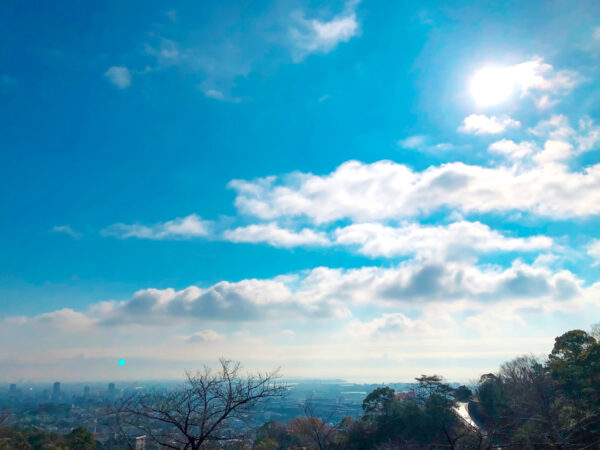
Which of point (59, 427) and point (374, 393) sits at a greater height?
point (374, 393)

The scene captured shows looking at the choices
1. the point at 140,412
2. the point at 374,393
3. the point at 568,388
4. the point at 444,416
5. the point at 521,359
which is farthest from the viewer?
the point at 521,359

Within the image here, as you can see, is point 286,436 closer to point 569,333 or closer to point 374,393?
point 374,393

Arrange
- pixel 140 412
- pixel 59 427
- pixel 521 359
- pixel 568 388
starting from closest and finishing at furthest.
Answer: pixel 140 412, pixel 568 388, pixel 521 359, pixel 59 427

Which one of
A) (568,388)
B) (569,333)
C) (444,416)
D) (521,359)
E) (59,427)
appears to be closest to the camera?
(568,388)

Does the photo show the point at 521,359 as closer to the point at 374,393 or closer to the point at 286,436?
the point at 374,393

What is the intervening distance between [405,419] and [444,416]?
8.84 ft

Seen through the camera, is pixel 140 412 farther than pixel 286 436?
No

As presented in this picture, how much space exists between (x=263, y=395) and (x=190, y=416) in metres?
1.59

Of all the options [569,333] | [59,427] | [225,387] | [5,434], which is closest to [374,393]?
[569,333]

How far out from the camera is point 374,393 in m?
30.0

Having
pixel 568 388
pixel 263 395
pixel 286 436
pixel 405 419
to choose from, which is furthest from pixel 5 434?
pixel 568 388

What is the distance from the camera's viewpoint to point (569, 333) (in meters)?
27.8

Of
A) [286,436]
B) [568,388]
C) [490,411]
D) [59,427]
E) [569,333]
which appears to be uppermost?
[569,333]

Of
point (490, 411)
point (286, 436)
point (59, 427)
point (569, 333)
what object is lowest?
point (59, 427)
